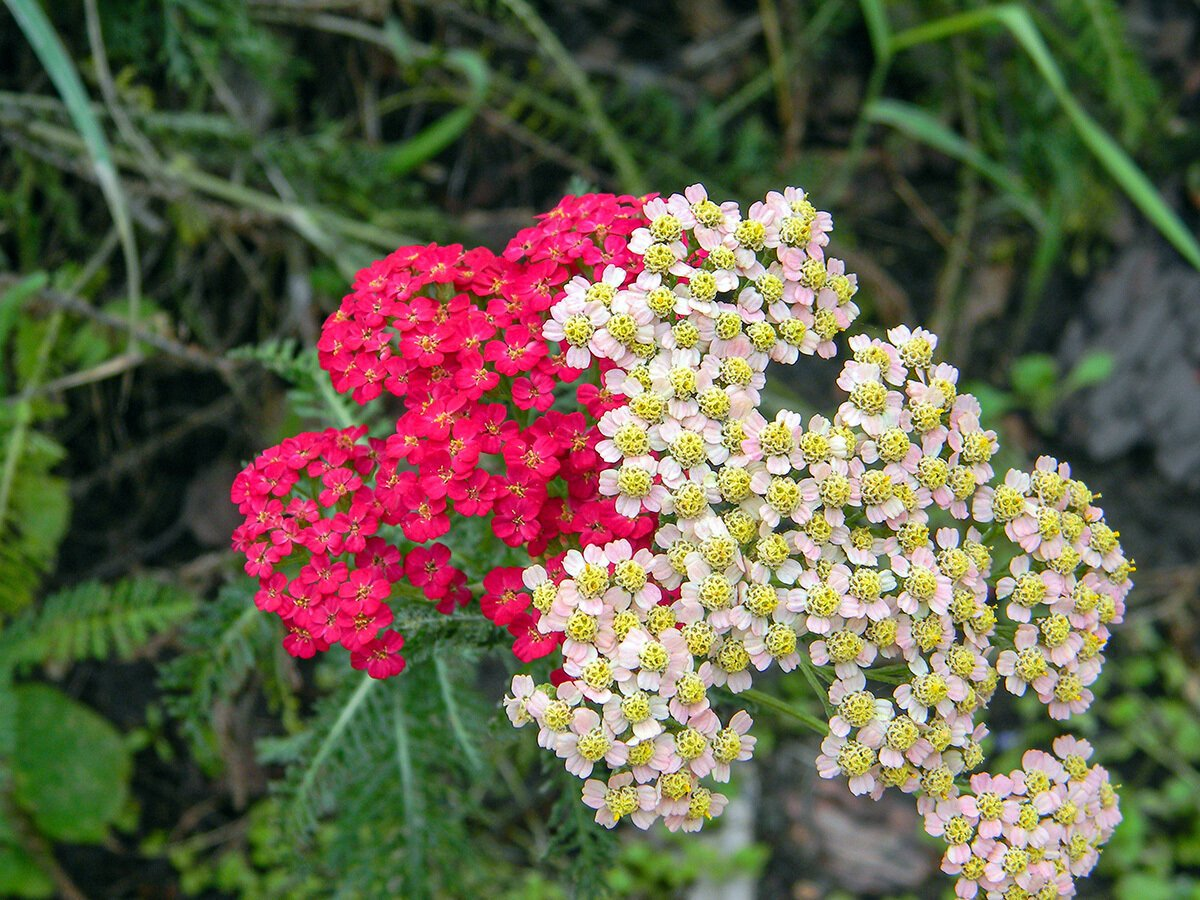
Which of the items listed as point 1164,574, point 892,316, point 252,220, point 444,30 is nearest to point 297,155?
point 252,220

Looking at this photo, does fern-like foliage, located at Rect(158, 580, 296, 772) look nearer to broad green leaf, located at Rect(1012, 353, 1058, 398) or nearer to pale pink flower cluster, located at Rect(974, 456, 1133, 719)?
pale pink flower cluster, located at Rect(974, 456, 1133, 719)

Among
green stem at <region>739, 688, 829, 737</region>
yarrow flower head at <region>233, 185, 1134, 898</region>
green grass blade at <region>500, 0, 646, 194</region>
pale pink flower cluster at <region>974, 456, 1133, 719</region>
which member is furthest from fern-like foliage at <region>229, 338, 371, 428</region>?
pale pink flower cluster at <region>974, 456, 1133, 719</region>

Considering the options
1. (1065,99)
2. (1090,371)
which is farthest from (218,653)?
(1090,371)

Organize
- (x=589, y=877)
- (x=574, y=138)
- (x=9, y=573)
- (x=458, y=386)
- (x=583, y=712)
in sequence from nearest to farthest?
(x=583, y=712), (x=458, y=386), (x=589, y=877), (x=9, y=573), (x=574, y=138)

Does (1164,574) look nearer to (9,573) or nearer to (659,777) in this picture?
(659,777)

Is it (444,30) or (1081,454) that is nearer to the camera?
(444,30)
